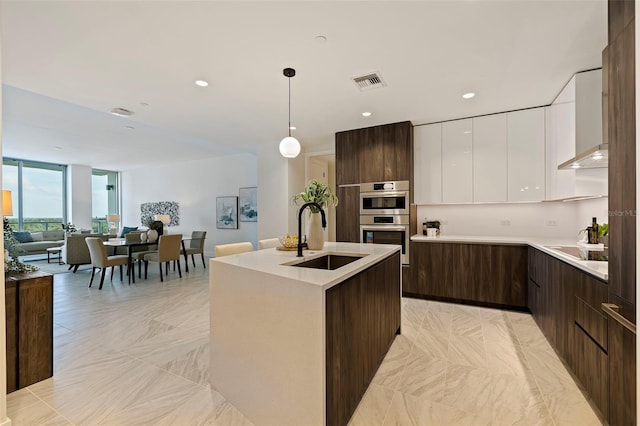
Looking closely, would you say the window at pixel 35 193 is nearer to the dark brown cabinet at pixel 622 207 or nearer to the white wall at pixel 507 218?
the white wall at pixel 507 218

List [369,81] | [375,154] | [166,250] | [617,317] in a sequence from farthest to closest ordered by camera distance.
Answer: [166,250], [375,154], [369,81], [617,317]

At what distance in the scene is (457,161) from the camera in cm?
A: 416

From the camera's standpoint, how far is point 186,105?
3.66 metres

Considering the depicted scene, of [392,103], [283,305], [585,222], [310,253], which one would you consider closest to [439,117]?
[392,103]

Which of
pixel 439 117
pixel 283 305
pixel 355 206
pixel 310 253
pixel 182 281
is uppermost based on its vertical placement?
pixel 439 117

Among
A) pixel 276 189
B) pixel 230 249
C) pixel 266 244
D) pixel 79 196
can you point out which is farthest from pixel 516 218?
pixel 79 196

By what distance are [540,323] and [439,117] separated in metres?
2.77

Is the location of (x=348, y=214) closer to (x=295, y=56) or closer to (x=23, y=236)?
(x=295, y=56)

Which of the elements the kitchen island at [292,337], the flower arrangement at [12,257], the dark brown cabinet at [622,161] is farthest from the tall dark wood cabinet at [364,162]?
the flower arrangement at [12,257]

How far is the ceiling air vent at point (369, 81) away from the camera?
2.88 meters

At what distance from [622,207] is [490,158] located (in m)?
2.77

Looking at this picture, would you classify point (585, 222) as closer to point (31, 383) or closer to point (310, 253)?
point (310, 253)

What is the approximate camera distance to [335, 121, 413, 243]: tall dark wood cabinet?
431 cm

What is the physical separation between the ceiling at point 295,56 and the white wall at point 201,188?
146 inches
